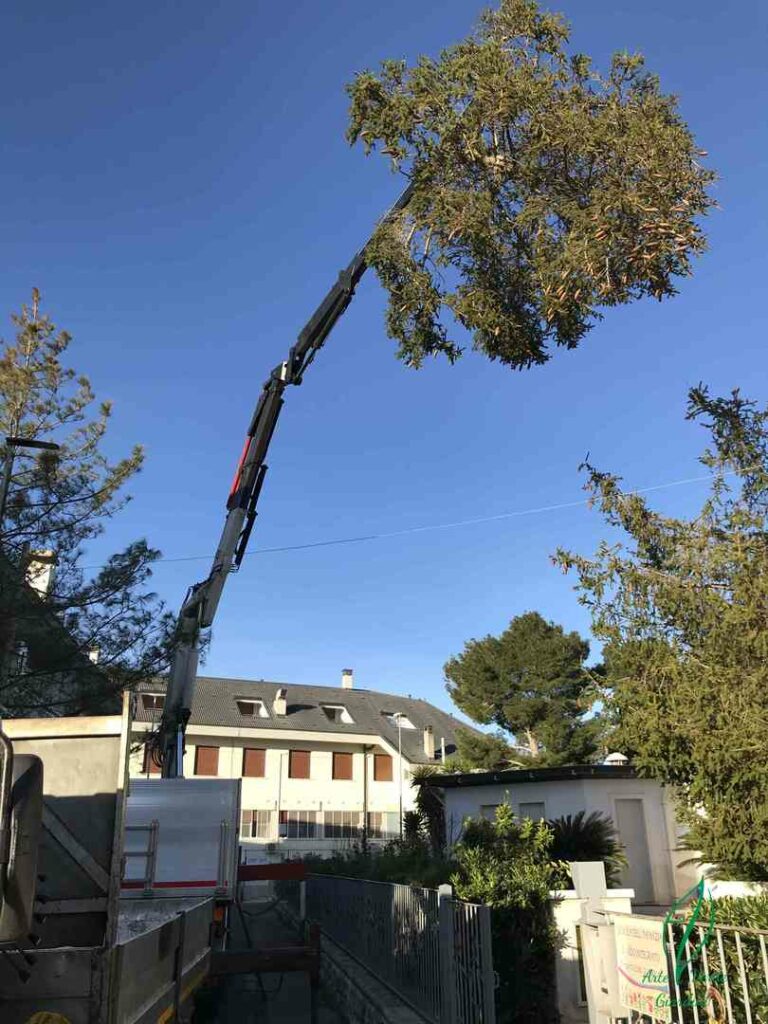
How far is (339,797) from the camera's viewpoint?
40.8 meters

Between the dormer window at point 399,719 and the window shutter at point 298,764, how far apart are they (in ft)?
23.0

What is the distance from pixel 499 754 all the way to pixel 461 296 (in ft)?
102

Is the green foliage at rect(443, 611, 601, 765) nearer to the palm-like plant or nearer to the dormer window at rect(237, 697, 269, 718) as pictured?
the dormer window at rect(237, 697, 269, 718)

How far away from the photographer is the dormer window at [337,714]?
44812 millimetres

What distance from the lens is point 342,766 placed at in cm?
4184

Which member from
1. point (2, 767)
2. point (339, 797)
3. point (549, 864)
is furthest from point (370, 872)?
point (339, 797)

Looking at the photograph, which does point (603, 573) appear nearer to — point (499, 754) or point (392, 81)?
point (392, 81)

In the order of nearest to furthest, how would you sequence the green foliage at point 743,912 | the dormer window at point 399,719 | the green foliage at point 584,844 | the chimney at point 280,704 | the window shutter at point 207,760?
the green foliage at point 743,912
the green foliage at point 584,844
the window shutter at point 207,760
the chimney at point 280,704
the dormer window at point 399,719

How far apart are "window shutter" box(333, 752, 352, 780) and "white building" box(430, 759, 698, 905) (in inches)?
968

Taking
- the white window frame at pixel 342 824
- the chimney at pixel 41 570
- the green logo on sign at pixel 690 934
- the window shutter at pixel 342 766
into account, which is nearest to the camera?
the green logo on sign at pixel 690 934

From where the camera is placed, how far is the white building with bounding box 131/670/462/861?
3853 centimetres

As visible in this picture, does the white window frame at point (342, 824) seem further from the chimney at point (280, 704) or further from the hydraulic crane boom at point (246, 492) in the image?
the hydraulic crane boom at point (246, 492)

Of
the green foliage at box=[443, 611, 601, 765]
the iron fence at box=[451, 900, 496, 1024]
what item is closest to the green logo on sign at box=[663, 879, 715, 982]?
the iron fence at box=[451, 900, 496, 1024]

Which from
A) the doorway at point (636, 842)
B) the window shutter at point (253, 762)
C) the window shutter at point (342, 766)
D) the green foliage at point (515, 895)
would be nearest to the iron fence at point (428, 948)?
the green foliage at point (515, 895)
